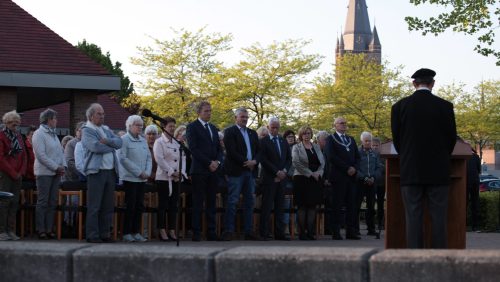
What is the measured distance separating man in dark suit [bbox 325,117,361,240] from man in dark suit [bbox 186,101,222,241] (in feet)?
7.62

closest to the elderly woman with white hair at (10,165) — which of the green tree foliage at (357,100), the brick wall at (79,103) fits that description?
the brick wall at (79,103)

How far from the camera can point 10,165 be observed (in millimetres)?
14305

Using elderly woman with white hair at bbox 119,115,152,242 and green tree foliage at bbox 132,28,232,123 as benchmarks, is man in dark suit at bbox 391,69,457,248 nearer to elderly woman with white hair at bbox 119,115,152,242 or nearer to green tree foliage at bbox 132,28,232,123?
elderly woman with white hair at bbox 119,115,152,242

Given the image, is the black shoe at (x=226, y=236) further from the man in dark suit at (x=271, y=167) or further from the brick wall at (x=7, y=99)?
the brick wall at (x=7, y=99)

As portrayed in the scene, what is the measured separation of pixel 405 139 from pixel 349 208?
775 centimetres

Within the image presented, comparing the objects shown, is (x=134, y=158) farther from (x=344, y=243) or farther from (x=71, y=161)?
(x=344, y=243)

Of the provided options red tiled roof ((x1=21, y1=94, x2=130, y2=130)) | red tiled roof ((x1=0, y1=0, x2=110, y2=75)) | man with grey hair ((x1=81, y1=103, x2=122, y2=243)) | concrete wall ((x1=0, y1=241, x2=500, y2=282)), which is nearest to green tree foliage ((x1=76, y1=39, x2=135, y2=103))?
red tiled roof ((x1=21, y1=94, x2=130, y2=130))

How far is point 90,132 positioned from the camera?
45.8 feet

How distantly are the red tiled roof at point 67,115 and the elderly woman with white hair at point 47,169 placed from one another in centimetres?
3251

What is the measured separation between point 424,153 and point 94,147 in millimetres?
6063

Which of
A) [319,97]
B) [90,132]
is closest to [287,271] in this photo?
[90,132]

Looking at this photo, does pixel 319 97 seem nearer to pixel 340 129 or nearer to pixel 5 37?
pixel 5 37

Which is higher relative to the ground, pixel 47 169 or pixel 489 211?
pixel 47 169

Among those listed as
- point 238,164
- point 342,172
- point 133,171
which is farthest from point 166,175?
point 342,172
